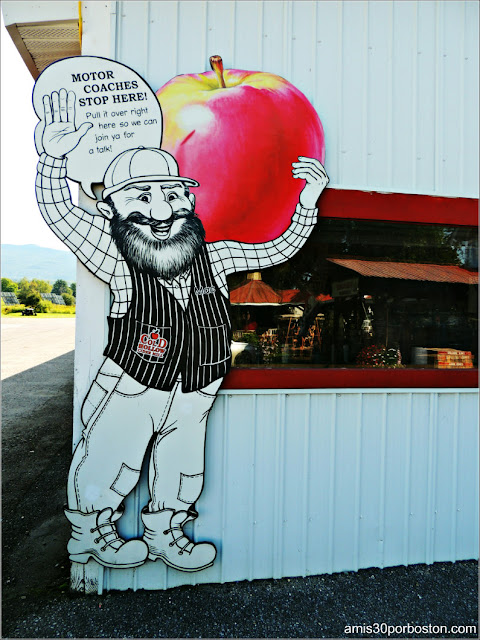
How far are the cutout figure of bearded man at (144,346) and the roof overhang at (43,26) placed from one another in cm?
64

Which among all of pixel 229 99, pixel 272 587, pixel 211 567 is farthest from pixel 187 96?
pixel 272 587

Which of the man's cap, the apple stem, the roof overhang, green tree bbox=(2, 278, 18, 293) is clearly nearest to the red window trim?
the apple stem

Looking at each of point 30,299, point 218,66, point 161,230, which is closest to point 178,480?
point 161,230

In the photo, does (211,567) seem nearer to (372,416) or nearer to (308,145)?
(372,416)

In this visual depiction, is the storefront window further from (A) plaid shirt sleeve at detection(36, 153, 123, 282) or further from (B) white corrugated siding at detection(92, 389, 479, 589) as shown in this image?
(A) plaid shirt sleeve at detection(36, 153, 123, 282)

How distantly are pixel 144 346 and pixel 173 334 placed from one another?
222 millimetres

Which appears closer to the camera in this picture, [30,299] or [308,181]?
[308,181]

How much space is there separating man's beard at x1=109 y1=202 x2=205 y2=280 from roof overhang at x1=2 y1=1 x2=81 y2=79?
1465 millimetres

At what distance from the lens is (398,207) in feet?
10.3

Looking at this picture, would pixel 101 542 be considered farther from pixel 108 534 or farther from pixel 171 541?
pixel 171 541

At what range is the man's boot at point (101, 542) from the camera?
2727 mm

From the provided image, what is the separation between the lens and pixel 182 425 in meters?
2.82

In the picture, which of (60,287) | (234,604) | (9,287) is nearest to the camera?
(234,604)

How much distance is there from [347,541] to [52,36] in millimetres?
4661
